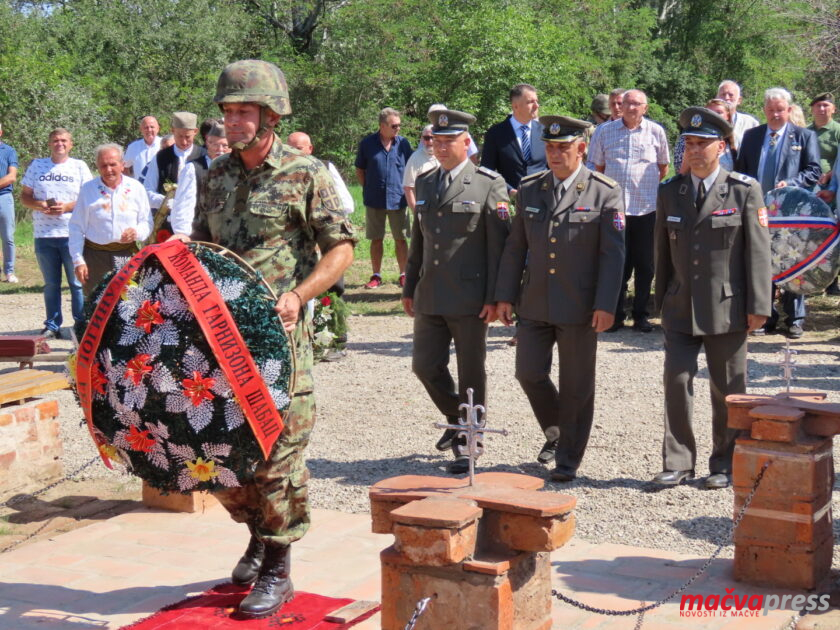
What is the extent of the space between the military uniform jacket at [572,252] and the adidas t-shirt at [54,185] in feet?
20.8

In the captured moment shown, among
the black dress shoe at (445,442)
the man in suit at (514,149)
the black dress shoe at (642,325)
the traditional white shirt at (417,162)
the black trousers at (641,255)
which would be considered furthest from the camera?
the traditional white shirt at (417,162)

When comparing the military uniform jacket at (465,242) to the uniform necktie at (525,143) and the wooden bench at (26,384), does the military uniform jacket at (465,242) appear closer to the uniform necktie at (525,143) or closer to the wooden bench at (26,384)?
the wooden bench at (26,384)

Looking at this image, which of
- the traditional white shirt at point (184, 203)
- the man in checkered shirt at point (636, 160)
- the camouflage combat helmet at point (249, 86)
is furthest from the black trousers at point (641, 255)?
the camouflage combat helmet at point (249, 86)

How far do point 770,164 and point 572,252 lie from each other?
15.2ft

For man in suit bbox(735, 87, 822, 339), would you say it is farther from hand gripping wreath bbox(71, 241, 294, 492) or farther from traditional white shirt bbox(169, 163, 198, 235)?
hand gripping wreath bbox(71, 241, 294, 492)

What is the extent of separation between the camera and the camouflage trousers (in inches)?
176

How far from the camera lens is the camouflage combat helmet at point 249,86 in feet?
14.7

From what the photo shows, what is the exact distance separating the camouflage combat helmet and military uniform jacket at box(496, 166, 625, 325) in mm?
2436

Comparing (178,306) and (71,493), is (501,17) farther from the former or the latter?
(178,306)

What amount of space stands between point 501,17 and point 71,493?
A: 1876cm

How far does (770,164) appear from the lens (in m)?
10.4

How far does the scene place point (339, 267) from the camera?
4586mm

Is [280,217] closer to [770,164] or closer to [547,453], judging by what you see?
[547,453]

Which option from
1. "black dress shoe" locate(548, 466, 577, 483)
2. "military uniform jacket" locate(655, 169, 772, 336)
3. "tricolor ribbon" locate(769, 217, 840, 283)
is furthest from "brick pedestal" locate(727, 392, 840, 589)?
"tricolor ribbon" locate(769, 217, 840, 283)
